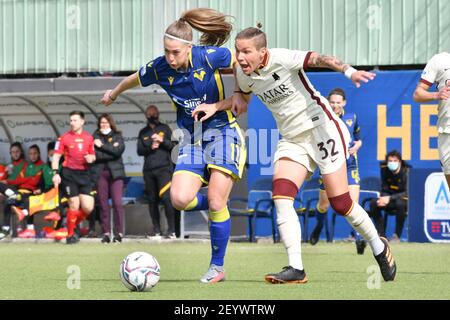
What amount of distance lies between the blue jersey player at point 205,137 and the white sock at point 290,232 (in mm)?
682

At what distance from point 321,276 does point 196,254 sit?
179 inches

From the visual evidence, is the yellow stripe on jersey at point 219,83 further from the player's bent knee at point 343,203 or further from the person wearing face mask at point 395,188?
the person wearing face mask at point 395,188

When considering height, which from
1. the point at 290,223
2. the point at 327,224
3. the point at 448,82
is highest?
the point at 448,82

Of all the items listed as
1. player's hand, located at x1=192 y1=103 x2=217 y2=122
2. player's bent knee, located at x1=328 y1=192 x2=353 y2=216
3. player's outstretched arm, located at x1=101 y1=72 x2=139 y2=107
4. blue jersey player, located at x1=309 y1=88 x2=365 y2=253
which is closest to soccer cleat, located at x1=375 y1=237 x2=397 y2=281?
player's bent knee, located at x1=328 y1=192 x2=353 y2=216

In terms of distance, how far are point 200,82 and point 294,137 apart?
0.95 metres

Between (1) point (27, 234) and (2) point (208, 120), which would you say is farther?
(1) point (27, 234)

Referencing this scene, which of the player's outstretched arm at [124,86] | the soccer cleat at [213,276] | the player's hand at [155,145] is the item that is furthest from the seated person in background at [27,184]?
the soccer cleat at [213,276]

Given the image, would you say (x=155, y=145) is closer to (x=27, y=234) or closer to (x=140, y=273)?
(x=27, y=234)

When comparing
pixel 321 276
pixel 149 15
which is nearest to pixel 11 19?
pixel 149 15

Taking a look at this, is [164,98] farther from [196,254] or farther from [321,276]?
[321,276]

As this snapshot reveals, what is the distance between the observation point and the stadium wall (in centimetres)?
2027

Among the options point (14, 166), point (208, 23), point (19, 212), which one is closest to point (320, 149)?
point (208, 23)

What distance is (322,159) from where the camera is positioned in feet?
29.8

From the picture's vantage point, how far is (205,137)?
9.51m
